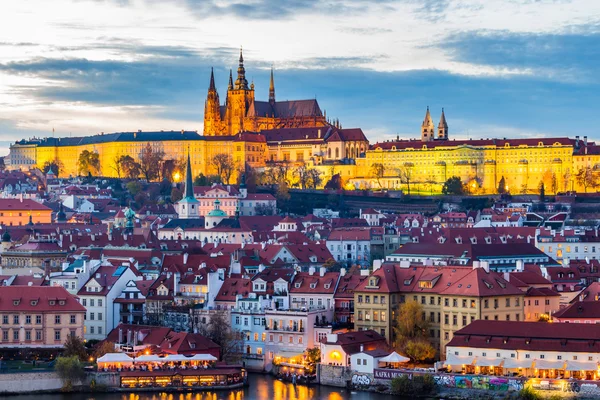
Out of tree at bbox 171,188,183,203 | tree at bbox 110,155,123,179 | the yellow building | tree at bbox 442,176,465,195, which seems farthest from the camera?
tree at bbox 110,155,123,179

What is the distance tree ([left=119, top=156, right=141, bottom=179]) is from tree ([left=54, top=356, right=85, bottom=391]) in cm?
12513

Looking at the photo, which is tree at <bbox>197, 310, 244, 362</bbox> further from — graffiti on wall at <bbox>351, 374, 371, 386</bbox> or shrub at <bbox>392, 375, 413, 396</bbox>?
shrub at <bbox>392, 375, 413, 396</bbox>

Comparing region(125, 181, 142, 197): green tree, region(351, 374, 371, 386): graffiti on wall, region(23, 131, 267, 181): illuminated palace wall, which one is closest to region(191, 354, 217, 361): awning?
→ region(351, 374, 371, 386): graffiti on wall

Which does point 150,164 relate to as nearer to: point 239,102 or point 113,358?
point 239,102

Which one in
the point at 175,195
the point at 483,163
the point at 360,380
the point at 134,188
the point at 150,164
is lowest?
the point at 360,380

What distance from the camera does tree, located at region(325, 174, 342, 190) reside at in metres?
164

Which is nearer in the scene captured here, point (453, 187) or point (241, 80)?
point (453, 187)

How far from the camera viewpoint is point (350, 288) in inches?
2135

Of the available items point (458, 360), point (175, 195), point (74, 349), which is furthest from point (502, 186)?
point (74, 349)

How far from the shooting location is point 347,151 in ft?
593

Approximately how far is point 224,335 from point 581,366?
1387 cm

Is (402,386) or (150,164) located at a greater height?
(150,164)

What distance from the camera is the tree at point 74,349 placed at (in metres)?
49.9

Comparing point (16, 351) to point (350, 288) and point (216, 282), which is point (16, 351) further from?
point (350, 288)
